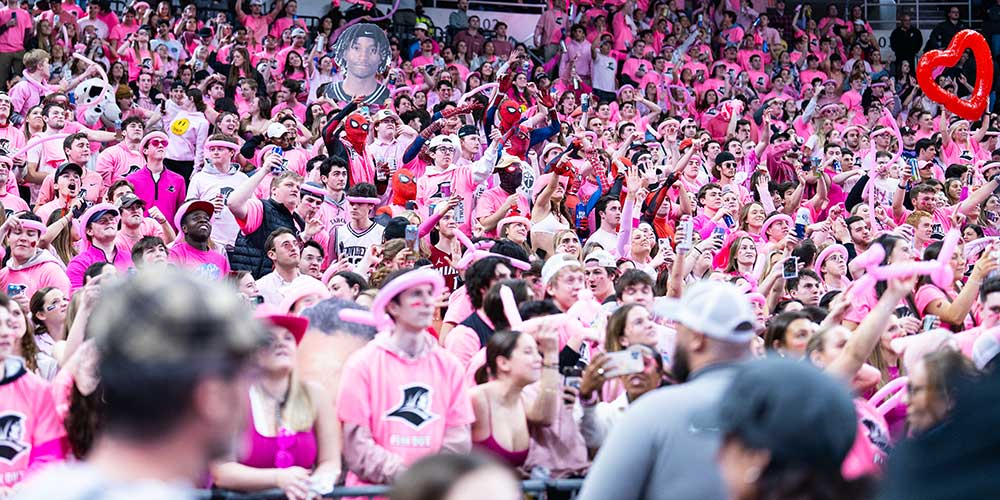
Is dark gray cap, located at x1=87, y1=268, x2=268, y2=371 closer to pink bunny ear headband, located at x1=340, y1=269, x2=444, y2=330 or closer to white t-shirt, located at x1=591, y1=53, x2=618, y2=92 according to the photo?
pink bunny ear headband, located at x1=340, y1=269, x2=444, y2=330

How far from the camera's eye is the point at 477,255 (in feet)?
24.3

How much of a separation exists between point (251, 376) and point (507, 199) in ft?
26.0

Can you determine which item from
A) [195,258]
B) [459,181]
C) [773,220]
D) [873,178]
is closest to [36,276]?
[195,258]

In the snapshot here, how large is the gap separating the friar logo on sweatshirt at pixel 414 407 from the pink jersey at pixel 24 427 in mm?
1136

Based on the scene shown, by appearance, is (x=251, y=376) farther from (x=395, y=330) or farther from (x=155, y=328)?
(x=395, y=330)

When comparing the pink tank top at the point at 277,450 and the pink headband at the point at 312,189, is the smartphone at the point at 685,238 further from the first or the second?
the pink tank top at the point at 277,450

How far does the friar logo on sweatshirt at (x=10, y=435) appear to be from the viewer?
13.9 ft

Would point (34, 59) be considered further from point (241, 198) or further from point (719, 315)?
point (719, 315)

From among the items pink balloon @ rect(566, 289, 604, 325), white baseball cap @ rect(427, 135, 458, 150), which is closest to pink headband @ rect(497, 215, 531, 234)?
white baseball cap @ rect(427, 135, 458, 150)

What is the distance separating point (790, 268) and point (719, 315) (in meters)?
4.74

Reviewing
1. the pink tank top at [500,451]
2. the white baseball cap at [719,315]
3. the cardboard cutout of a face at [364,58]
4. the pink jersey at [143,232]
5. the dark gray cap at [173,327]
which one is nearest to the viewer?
the dark gray cap at [173,327]

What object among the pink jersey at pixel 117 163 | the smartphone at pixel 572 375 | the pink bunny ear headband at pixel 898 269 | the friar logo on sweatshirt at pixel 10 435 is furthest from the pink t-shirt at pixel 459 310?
the pink jersey at pixel 117 163

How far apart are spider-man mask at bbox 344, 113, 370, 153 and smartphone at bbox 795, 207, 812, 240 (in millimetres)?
Result: 3701

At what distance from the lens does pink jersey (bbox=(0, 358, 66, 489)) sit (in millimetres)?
4227
